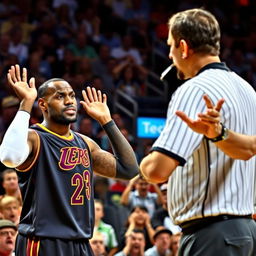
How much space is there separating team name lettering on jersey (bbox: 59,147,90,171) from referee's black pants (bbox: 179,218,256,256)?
1610 millimetres

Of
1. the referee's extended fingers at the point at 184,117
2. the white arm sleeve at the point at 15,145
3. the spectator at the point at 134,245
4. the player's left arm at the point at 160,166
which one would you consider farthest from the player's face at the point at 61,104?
the spectator at the point at 134,245

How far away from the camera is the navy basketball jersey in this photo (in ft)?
14.4

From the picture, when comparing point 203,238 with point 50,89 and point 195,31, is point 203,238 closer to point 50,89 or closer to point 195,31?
point 195,31

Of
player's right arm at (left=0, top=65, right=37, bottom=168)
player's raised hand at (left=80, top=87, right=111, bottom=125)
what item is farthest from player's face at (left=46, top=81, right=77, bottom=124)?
player's right arm at (left=0, top=65, right=37, bottom=168)

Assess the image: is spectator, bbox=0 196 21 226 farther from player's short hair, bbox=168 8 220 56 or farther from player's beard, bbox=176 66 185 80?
player's short hair, bbox=168 8 220 56

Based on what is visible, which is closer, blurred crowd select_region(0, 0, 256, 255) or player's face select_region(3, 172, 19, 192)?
player's face select_region(3, 172, 19, 192)

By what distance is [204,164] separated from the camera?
10.1ft

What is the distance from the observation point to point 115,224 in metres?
9.18

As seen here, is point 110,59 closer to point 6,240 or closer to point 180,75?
point 6,240

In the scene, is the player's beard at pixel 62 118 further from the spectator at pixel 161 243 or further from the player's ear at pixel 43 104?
the spectator at pixel 161 243

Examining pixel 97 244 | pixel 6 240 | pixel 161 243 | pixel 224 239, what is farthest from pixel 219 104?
pixel 161 243

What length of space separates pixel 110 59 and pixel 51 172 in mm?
8032

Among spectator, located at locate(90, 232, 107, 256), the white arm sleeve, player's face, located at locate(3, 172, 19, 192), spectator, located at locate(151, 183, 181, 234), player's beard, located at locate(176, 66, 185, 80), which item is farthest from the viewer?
spectator, located at locate(151, 183, 181, 234)

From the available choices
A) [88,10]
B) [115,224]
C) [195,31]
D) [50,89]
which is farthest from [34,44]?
[195,31]
